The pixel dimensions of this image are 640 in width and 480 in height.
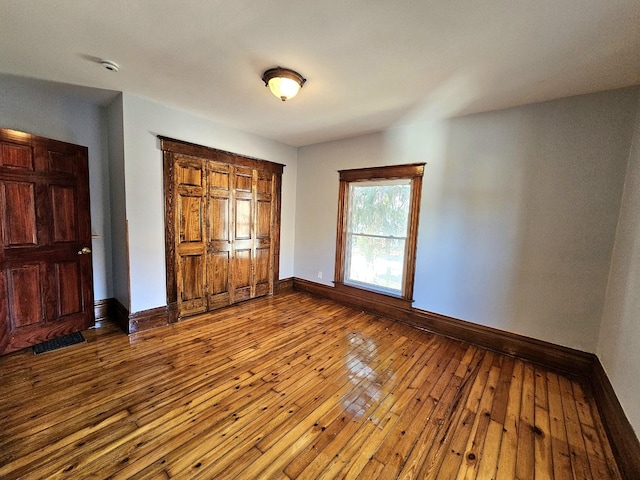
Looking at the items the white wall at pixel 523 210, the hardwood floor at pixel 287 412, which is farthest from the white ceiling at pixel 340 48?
the hardwood floor at pixel 287 412

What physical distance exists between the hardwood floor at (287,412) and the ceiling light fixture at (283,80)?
247 centimetres

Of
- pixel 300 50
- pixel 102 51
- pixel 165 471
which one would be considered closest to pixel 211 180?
pixel 102 51

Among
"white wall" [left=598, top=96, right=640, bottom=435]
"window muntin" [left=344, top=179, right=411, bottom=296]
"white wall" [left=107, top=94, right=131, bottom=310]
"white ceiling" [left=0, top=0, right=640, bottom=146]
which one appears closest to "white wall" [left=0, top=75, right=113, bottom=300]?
"white wall" [left=107, top=94, right=131, bottom=310]

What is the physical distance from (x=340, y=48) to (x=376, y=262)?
2.73 m

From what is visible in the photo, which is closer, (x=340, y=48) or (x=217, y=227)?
(x=340, y=48)

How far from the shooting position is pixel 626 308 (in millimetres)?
1909

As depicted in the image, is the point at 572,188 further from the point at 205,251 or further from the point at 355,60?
the point at 205,251

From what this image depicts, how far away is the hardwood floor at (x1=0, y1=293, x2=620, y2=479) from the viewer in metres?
1.48

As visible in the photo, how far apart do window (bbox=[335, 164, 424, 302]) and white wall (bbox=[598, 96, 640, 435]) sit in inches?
→ 69.3

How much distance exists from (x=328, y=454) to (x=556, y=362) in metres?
2.48

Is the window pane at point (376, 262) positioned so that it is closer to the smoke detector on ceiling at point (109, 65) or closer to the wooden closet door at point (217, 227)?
the wooden closet door at point (217, 227)

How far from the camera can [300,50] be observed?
1.90 m

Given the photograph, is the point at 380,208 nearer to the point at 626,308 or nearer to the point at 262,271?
the point at 262,271

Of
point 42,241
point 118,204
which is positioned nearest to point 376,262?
point 118,204
